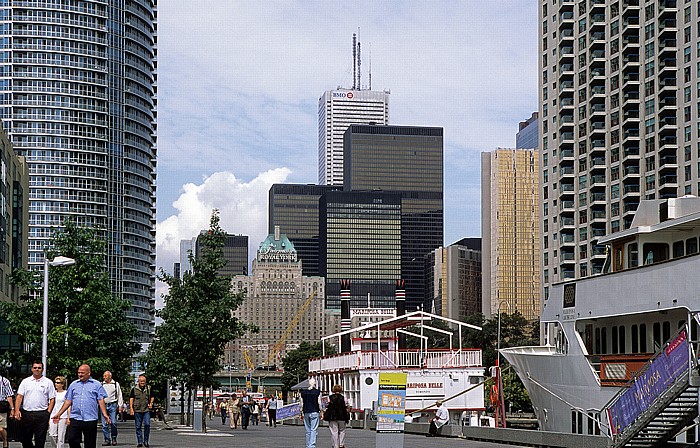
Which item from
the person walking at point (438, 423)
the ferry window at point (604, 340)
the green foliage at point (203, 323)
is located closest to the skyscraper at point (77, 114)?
the green foliage at point (203, 323)

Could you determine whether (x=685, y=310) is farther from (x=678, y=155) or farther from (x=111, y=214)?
(x=111, y=214)

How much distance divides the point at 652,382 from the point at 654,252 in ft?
28.9

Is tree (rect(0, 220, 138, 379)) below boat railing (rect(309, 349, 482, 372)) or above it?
above

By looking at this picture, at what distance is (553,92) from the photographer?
12812cm

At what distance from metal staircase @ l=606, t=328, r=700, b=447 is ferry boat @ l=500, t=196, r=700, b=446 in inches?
1.0

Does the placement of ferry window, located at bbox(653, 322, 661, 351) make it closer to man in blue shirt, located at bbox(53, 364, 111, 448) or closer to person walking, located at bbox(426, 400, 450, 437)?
person walking, located at bbox(426, 400, 450, 437)

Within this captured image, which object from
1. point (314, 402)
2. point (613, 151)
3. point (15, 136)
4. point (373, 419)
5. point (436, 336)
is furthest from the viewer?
point (15, 136)

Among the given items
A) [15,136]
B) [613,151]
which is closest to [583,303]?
[613,151]

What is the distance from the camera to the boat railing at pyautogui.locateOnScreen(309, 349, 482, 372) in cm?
5575

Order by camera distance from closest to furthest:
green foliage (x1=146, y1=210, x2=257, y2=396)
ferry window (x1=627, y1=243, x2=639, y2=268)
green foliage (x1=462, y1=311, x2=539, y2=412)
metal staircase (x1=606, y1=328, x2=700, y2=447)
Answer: metal staircase (x1=606, y1=328, x2=700, y2=447) → ferry window (x1=627, y1=243, x2=639, y2=268) → green foliage (x1=146, y1=210, x2=257, y2=396) → green foliage (x1=462, y1=311, x2=539, y2=412)

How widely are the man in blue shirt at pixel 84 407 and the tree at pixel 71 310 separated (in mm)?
24533

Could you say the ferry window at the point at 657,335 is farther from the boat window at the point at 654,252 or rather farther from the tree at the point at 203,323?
the tree at the point at 203,323

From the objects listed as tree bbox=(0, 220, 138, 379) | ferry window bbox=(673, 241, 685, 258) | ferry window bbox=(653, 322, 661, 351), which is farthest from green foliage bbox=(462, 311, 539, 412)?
ferry window bbox=(653, 322, 661, 351)

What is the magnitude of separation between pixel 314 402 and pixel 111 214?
16913 cm
